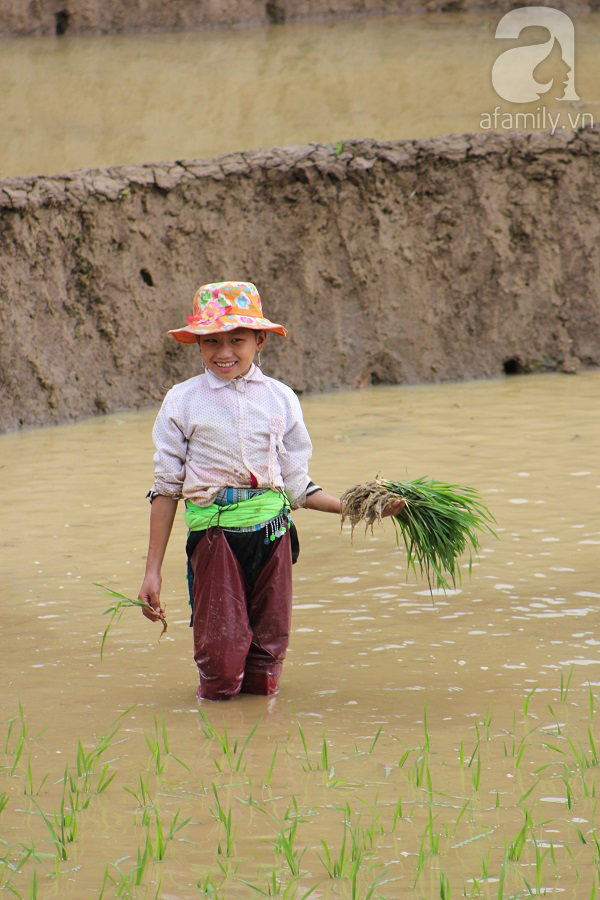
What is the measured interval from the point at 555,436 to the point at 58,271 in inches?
140

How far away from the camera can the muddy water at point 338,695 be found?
2729 mm

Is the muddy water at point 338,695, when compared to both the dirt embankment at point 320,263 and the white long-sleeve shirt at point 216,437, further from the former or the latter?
the dirt embankment at point 320,263

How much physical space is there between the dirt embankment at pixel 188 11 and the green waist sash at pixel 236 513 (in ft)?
42.1

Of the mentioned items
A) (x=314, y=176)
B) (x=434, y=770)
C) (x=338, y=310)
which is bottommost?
(x=434, y=770)

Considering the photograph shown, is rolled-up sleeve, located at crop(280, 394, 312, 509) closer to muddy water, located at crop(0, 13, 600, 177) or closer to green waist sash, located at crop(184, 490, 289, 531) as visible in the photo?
green waist sash, located at crop(184, 490, 289, 531)

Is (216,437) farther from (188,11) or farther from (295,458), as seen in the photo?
(188,11)

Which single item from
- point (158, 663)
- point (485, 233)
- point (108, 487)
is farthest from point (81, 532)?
point (485, 233)

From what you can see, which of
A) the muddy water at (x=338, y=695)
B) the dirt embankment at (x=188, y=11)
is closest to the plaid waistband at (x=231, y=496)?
the muddy water at (x=338, y=695)

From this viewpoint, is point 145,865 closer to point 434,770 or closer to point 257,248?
point 434,770

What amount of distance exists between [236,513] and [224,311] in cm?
60

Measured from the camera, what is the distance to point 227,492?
3.67 meters

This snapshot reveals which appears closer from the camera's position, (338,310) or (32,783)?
(32,783)

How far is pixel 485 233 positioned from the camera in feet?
31.4

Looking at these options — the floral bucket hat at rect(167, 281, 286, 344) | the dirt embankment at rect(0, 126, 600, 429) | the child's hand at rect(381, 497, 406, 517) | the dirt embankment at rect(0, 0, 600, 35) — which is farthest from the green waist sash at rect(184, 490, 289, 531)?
the dirt embankment at rect(0, 0, 600, 35)
